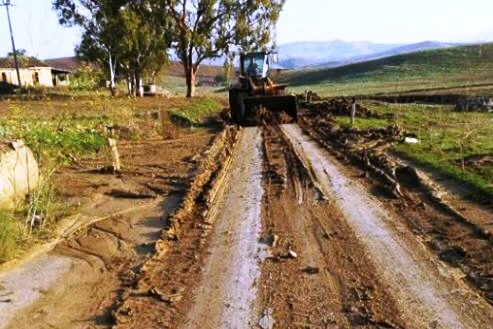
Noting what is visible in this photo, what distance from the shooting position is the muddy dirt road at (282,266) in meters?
6.02

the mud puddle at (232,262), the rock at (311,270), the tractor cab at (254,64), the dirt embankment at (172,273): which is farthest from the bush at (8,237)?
the tractor cab at (254,64)

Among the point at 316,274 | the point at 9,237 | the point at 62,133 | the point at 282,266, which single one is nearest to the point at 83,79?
the point at 62,133

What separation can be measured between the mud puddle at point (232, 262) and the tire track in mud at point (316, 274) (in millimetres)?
194

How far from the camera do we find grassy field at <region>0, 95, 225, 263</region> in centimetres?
870

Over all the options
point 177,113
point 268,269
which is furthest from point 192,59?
point 268,269

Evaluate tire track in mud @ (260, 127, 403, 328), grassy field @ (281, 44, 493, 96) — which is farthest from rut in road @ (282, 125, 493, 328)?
grassy field @ (281, 44, 493, 96)

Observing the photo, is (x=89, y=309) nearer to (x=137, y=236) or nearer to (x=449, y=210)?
(x=137, y=236)

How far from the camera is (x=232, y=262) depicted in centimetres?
761

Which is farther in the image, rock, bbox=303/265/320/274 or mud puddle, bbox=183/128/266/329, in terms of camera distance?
rock, bbox=303/265/320/274

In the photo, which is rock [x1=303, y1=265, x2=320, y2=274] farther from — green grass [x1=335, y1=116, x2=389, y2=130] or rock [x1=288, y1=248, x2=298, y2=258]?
green grass [x1=335, y1=116, x2=389, y2=130]

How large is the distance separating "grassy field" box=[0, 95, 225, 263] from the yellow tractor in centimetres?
159

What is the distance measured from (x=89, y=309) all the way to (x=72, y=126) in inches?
426

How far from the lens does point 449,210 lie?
952cm

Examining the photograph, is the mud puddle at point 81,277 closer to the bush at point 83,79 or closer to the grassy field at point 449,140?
the bush at point 83,79
